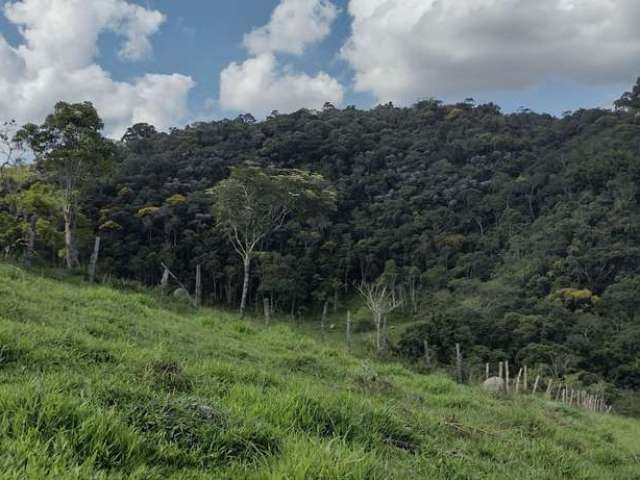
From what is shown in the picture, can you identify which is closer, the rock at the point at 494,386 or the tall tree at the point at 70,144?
the rock at the point at 494,386

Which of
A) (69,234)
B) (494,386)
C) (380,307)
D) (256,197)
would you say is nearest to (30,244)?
(69,234)

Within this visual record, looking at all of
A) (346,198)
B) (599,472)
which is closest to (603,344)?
(346,198)

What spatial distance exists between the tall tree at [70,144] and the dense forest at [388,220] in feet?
0.23

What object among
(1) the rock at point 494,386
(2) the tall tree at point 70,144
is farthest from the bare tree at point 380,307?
(2) the tall tree at point 70,144

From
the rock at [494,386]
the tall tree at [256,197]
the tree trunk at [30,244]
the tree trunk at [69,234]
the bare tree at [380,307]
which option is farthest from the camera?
the bare tree at [380,307]

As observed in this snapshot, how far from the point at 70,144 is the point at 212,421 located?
27420mm

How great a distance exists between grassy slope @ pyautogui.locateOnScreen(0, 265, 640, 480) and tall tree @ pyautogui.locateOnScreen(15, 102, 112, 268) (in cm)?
2059

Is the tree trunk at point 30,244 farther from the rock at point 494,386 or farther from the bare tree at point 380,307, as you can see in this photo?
the rock at point 494,386

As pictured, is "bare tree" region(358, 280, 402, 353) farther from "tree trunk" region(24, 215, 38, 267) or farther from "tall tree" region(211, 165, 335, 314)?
"tree trunk" region(24, 215, 38, 267)

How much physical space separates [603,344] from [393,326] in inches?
729

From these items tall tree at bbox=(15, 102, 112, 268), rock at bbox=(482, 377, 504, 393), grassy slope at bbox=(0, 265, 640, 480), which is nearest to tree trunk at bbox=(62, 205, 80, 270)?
tall tree at bbox=(15, 102, 112, 268)

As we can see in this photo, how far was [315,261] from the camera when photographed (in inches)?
2552

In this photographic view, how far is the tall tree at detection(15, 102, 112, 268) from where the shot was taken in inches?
1063

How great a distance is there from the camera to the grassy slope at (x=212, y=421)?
3.03 meters
